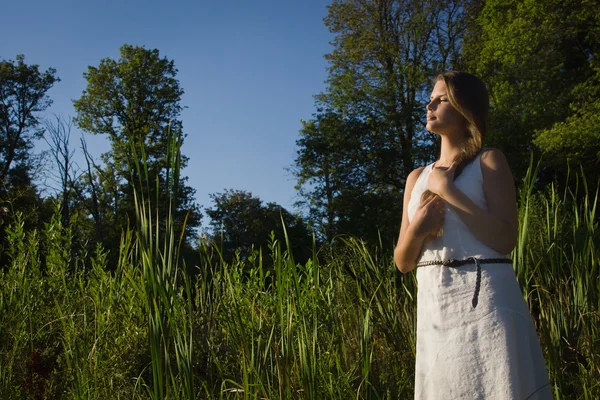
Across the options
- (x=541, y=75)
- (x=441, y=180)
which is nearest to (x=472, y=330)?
(x=441, y=180)

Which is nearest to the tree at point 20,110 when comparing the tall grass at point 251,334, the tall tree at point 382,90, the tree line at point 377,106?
the tree line at point 377,106

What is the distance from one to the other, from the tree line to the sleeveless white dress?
14496mm

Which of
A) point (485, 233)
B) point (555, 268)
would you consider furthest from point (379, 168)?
point (485, 233)

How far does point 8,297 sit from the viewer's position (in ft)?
10.2

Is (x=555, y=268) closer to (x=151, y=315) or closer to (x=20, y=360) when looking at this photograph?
(x=151, y=315)

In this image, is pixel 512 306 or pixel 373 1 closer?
pixel 512 306

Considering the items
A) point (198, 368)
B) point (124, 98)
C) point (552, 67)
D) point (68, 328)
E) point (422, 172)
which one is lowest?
point (198, 368)

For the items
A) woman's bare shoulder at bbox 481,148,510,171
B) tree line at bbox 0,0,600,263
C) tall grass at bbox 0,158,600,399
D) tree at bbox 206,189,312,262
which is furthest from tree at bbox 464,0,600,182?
woman's bare shoulder at bbox 481,148,510,171

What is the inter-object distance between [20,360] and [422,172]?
6.54 ft

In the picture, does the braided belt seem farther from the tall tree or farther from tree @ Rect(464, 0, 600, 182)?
the tall tree

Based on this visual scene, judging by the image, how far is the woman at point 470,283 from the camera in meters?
1.59

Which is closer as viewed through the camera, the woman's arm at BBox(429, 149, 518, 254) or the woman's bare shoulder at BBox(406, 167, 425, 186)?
the woman's arm at BBox(429, 149, 518, 254)

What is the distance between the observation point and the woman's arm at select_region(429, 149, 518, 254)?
165 centimetres

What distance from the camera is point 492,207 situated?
167 centimetres
